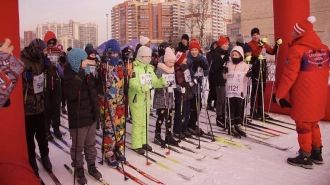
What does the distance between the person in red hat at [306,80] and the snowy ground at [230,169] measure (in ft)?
1.30

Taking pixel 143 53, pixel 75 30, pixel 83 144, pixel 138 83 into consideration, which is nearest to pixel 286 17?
pixel 143 53

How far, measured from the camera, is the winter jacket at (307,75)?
13.7 feet

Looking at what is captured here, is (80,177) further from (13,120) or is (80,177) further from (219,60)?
(219,60)

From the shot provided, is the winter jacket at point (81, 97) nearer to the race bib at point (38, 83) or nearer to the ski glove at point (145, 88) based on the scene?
the race bib at point (38, 83)

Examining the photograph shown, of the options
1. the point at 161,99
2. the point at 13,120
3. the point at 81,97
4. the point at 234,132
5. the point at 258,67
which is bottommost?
the point at 234,132

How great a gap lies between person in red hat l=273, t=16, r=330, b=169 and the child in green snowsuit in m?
1.94

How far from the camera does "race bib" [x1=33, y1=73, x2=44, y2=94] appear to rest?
4.14 metres

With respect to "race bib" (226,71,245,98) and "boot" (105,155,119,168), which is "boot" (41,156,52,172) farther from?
"race bib" (226,71,245,98)

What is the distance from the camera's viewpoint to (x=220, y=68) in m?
6.26

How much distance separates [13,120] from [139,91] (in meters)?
1.79

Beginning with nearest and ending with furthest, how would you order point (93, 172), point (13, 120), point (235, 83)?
point (13, 120) → point (93, 172) → point (235, 83)

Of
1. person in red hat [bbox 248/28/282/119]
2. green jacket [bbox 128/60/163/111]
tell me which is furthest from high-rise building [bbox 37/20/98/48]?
green jacket [bbox 128/60/163/111]

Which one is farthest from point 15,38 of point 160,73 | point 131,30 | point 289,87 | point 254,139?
point 131,30

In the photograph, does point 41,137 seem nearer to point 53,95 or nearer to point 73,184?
point 73,184
